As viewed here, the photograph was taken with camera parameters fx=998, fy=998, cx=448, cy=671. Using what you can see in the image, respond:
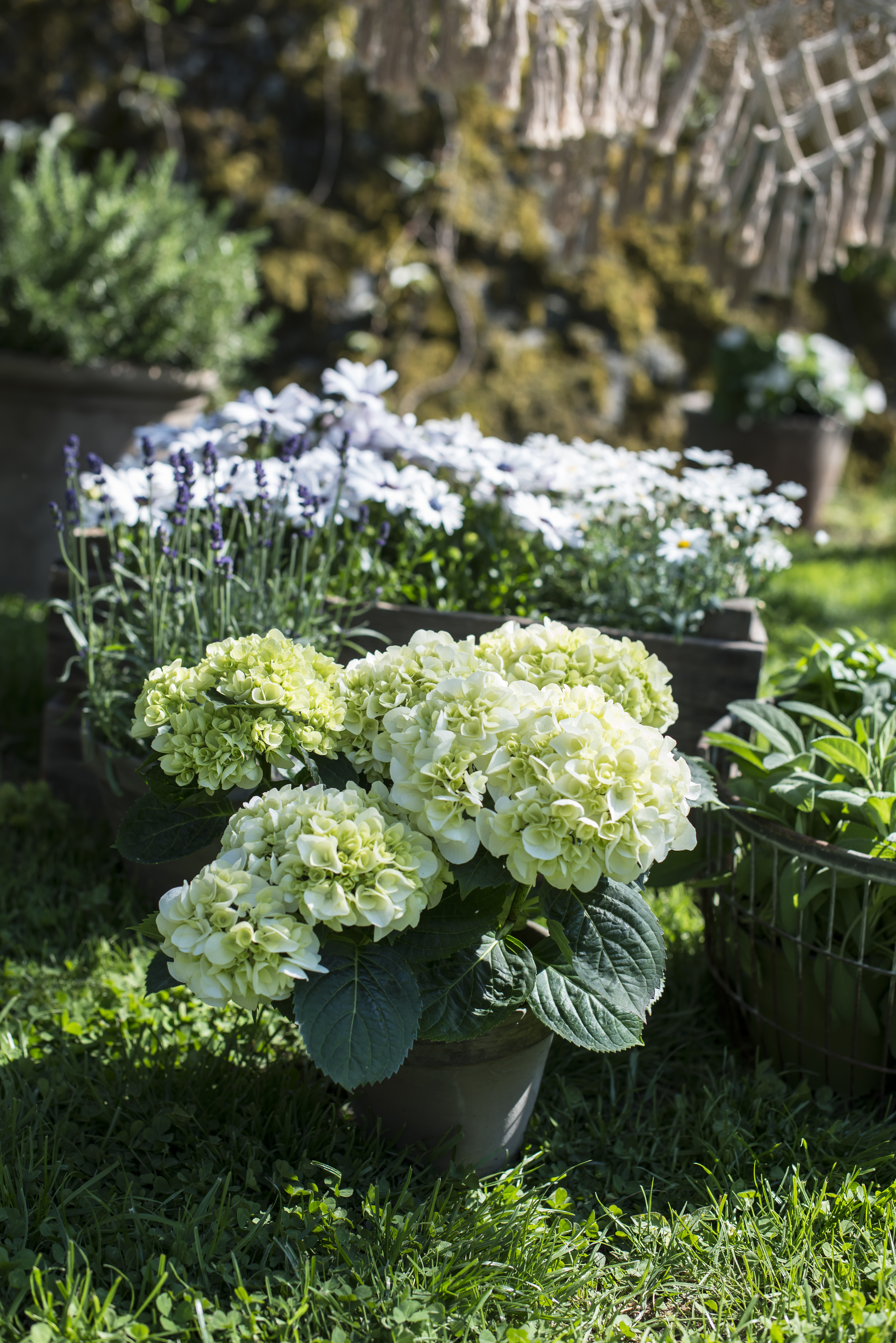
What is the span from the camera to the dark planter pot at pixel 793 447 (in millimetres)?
5371

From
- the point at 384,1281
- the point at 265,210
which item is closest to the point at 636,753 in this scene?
the point at 384,1281

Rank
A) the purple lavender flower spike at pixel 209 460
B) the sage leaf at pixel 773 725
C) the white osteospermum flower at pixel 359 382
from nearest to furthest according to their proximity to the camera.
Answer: the sage leaf at pixel 773 725 → the purple lavender flower spike at pixel 209 460 → the white osteospermum flower at pixel 359 382

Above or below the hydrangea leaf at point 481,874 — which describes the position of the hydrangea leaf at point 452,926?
below

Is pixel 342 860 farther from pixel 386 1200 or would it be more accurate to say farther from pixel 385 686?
pixel 386 1200

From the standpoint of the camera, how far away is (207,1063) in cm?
152

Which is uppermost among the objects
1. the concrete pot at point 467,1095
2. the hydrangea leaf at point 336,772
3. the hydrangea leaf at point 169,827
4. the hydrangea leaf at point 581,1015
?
the hydrangea leaf at point 336,772

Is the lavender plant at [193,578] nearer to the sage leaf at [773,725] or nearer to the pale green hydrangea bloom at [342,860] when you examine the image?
the pale green hydrangea bloom at [342,860]

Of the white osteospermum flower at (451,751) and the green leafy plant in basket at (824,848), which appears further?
the green leafy plant in basket at (824,848)

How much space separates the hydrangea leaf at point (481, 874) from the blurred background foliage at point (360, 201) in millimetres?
3167

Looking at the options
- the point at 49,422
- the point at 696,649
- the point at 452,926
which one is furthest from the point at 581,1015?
the point at 49,422

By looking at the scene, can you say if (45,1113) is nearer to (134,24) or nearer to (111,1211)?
(111,1211)

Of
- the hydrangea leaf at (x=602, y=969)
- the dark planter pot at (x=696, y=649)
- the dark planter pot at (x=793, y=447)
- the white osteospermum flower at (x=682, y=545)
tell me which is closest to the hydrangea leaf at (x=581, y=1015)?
the hydrangea leaf at (x=602, y=969)

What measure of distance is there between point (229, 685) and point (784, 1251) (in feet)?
3.39

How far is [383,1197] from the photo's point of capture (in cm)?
132
